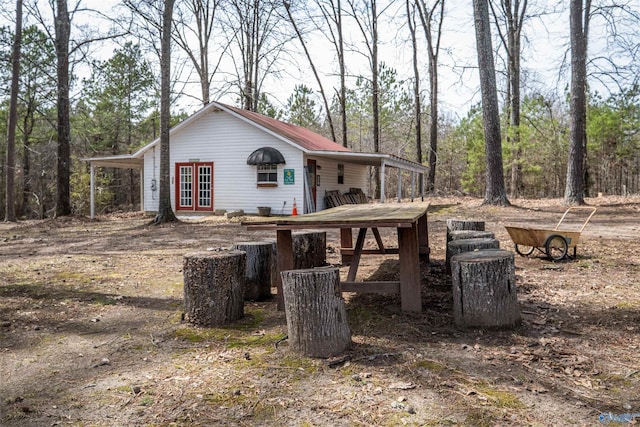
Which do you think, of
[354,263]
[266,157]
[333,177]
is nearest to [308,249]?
[354,263]

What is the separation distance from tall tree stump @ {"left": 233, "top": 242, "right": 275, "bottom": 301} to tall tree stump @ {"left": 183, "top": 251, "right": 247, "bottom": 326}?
763 mm

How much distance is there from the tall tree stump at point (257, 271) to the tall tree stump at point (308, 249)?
0.55m

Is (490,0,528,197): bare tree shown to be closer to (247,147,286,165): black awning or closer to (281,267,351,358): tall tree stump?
(247,147,286,165): black awning

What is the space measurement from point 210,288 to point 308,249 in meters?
1.88

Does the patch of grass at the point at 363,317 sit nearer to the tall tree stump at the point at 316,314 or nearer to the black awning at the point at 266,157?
the tall tree stump at the point at 316,314

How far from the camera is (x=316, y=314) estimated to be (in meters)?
3.06

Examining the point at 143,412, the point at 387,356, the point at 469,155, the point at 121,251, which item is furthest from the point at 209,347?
the point at 469,155

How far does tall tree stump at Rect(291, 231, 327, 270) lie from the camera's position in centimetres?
534

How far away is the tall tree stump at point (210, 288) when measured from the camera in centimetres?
378

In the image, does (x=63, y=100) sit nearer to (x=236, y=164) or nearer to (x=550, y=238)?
(x=236, y=164)

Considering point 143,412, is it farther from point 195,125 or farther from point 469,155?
point 469,155

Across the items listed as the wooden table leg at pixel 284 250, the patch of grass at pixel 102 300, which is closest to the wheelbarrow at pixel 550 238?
the wooden table leg at pixel 284 250

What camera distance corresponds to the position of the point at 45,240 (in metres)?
10.1

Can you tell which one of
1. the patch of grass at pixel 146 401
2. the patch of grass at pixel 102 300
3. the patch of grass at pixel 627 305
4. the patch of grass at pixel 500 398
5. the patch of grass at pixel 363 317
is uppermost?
the patch of grass at pixel 627 305
